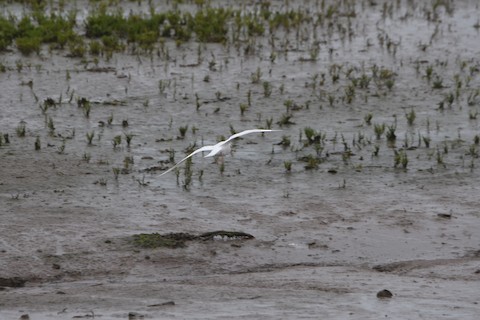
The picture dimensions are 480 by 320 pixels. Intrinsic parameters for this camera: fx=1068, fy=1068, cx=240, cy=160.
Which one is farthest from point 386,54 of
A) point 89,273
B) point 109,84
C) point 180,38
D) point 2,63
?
point 89,273

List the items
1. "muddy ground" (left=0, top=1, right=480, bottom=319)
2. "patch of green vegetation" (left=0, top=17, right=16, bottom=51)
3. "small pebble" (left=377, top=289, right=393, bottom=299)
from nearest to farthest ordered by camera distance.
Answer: "small pebble" (left=377, top=289, right=393, bottom=299), "muddy ground" (left=0, top=1, right=480, bottom=319), "patch of green vegetation" (left=0, top=17, right=16, bottom=51)

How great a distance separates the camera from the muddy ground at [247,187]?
615 centimetres

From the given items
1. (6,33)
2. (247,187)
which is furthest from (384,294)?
(6,33)

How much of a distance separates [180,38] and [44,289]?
803cm

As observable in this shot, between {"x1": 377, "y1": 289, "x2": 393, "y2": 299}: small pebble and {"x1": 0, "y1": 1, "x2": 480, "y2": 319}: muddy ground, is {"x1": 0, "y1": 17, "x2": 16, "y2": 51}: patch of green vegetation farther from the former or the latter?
{"x1": 377, "y1": 289, "x2": 393, "y2": 299}: small pebble

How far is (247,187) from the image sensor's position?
8477mm

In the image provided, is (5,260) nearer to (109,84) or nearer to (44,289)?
(44,289)

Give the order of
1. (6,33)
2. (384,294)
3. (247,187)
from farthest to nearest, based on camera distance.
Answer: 1. (6,33)
2. (247,187)
3. (384,294)

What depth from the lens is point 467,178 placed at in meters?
8.77

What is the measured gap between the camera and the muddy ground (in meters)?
6.15

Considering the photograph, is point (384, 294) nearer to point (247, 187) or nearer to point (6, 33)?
point (247, 187)

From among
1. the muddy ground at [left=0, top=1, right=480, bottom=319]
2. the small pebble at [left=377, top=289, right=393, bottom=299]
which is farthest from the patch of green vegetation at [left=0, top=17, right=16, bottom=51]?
the small pebble at [left=377, top=289, right=393, bottom=299]

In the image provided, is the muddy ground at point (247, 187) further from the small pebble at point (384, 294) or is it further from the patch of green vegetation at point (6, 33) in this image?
the patch of green vegetation at point (6, 33)

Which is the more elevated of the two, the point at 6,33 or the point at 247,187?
the point at 6,33
